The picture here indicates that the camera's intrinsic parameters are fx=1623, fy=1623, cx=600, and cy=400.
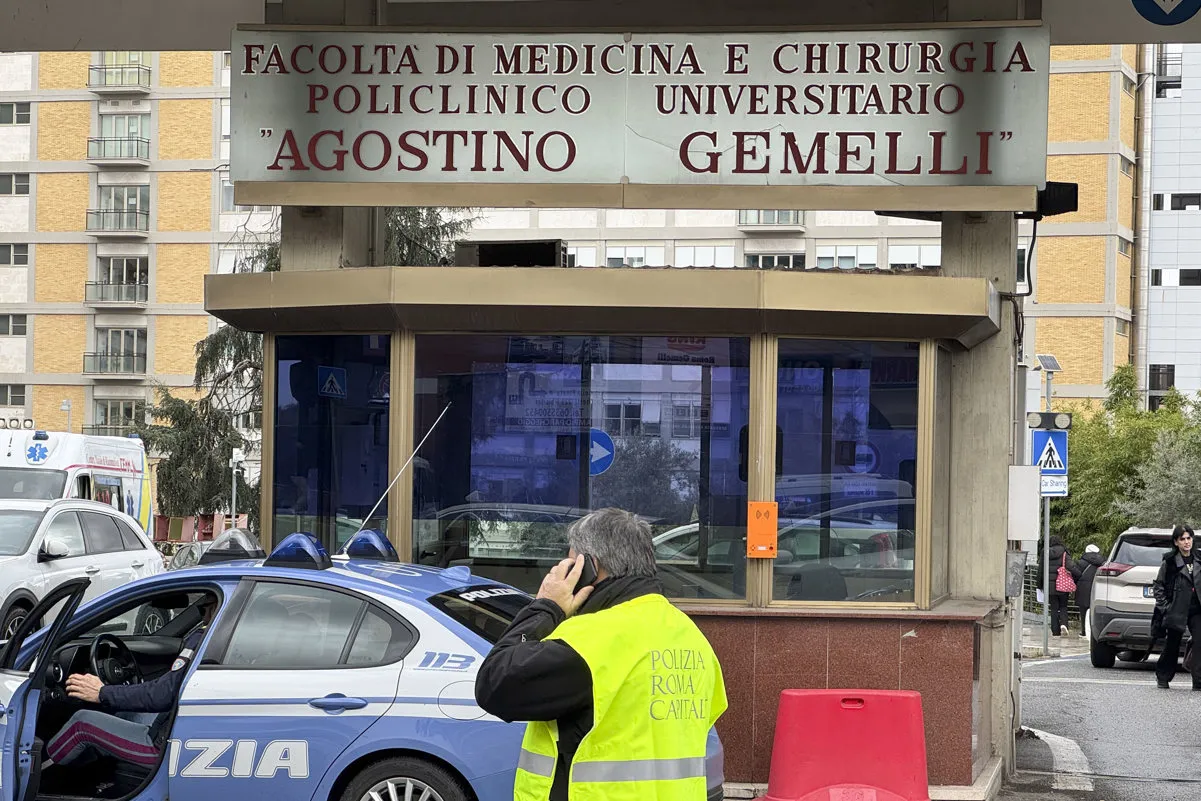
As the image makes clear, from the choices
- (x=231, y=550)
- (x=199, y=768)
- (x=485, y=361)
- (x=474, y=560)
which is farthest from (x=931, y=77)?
(x=199, y=768)

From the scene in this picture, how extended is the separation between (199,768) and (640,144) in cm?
472

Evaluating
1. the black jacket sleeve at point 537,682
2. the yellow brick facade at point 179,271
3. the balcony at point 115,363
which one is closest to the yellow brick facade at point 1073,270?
the yellow brick facade at point 179,271

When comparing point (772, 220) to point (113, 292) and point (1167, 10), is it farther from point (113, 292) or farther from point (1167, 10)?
point (1167, 10)

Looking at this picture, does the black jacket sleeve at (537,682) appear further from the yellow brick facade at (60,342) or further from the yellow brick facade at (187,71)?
the yellow brick facade at (60,342)

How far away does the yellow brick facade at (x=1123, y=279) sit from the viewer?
6762 centimetres

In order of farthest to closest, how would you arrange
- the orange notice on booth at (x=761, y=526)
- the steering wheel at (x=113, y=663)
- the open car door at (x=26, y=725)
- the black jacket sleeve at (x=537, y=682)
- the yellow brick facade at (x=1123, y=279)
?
the yellow brick facade at (x=1123, y=279) → the orange notice on booth at (x=761, y=526) → the steering wheel at (x=113, y=663) → the open car door at (x=26, y=725) → the black jacket sleeve at (x=537, y=682)

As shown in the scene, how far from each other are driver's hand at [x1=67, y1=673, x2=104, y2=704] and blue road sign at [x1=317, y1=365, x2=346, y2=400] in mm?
3183

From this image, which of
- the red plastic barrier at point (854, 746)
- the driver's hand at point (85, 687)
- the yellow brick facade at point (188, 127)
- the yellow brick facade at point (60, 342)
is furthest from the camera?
the yellow brick facade at point (60, 342)

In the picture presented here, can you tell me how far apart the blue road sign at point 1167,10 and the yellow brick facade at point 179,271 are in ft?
205

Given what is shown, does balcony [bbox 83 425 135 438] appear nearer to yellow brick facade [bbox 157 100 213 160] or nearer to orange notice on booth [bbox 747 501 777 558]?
yellow brick facade [bbox 157 100 213 160]

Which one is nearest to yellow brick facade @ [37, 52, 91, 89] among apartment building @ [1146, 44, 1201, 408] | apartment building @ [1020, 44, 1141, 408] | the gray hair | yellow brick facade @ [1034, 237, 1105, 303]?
apartment building @ [1020, 44, 1141, 408]

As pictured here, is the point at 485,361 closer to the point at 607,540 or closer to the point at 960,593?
the point at 960,593

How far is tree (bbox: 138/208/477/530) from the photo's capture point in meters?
34.7

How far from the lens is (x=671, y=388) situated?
984 cm
